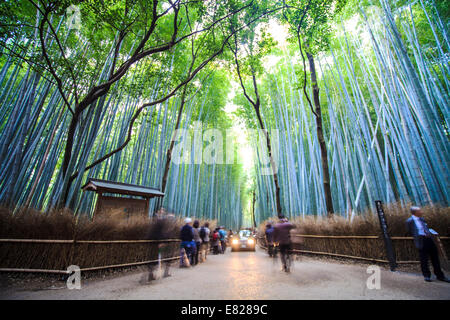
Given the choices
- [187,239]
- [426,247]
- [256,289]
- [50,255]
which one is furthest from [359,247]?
[50,255]

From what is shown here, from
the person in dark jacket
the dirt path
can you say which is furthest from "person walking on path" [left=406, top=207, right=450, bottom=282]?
the person in dark jacket

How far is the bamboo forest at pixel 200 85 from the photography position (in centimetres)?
371

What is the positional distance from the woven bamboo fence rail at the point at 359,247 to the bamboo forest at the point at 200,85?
0.72 metres

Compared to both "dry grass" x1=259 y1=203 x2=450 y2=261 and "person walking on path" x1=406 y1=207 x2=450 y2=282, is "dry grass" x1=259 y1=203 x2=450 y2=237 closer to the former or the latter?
"dry grass" x1=259 y1=203 x2=450 y2=261

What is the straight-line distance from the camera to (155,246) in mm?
4008

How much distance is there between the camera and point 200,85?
8.04 m

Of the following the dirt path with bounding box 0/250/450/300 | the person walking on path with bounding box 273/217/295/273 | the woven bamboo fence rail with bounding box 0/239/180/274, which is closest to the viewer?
the dirt path with bounding box 0/250/450/300

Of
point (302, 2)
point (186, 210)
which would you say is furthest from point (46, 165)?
point (302, 2)

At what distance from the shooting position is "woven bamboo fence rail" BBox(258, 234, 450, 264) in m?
3.31

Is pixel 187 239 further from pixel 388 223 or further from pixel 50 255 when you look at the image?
pixel 388 223

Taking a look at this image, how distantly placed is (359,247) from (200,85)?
7915 millimetres

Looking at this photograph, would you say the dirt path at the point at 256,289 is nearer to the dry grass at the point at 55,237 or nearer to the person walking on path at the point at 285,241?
the dry grass at the point at 55,237

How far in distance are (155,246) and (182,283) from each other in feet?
5.19

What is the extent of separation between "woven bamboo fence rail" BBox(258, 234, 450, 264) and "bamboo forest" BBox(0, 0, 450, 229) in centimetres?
72
